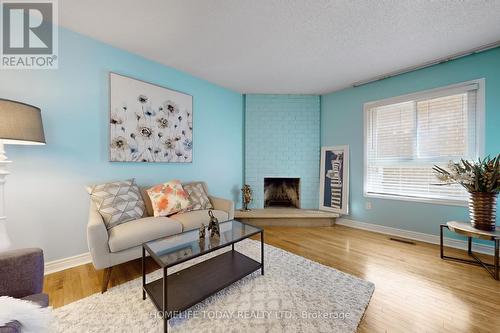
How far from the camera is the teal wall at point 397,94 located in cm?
230

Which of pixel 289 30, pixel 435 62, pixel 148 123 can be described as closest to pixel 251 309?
pixel 148 123

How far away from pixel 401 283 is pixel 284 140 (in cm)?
273

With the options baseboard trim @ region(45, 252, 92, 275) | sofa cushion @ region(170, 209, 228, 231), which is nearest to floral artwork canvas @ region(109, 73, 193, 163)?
sofa cushion @ region(170, 209, 228, 231)

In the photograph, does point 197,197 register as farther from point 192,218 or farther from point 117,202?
point 117,202

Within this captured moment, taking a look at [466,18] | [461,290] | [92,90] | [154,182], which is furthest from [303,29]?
[461,290]

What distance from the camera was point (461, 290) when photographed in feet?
5.46

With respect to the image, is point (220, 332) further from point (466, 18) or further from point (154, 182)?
point (466, 18)

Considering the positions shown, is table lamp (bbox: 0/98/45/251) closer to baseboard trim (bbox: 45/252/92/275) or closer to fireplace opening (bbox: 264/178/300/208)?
baseboard trim (bbox: 45/252/92/275)

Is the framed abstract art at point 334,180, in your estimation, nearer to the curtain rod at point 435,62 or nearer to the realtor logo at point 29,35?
the curtain rod at point 435,62

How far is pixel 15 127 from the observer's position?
1.39 m

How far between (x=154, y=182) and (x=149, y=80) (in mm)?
1390

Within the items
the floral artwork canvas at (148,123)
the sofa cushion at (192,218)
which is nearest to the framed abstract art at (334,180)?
the sofa cushion at (192,218)

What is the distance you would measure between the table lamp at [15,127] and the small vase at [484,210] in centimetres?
412

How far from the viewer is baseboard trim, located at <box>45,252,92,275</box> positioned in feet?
6.30
